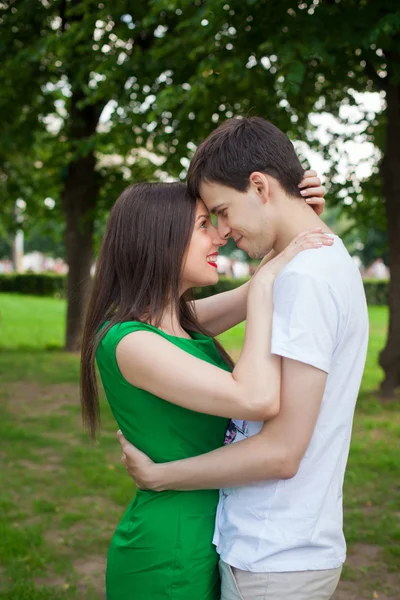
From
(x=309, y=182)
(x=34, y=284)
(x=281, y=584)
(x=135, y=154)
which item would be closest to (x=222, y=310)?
(x=309, y=182)

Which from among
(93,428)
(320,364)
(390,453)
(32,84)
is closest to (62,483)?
(390,453)

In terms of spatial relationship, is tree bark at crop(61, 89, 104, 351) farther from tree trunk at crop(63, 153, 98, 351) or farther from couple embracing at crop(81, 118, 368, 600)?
couple embracing at crop(81, 118, 368, 600)

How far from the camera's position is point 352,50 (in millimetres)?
8141

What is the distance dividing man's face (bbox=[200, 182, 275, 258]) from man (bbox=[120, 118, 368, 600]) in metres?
0.02

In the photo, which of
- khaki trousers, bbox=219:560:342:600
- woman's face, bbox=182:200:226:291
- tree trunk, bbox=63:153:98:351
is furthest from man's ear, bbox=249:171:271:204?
tree trunk, bbox=63:153:98:351

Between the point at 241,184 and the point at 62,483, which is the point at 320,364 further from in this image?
the point at 62,483

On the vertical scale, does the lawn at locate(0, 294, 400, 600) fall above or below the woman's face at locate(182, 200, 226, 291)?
below

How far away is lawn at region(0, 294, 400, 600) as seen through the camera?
15.5 ft

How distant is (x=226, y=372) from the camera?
2109mm

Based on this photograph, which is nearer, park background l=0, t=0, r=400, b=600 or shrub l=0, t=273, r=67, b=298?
park background l=0, t=0, r=400, b=600

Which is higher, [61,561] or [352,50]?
[352,50]

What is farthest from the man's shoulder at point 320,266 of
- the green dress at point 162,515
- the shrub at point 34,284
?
the shrub at point 34,284

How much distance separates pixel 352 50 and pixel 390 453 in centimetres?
437

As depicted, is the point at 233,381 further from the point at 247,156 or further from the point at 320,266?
the point at 247,156
